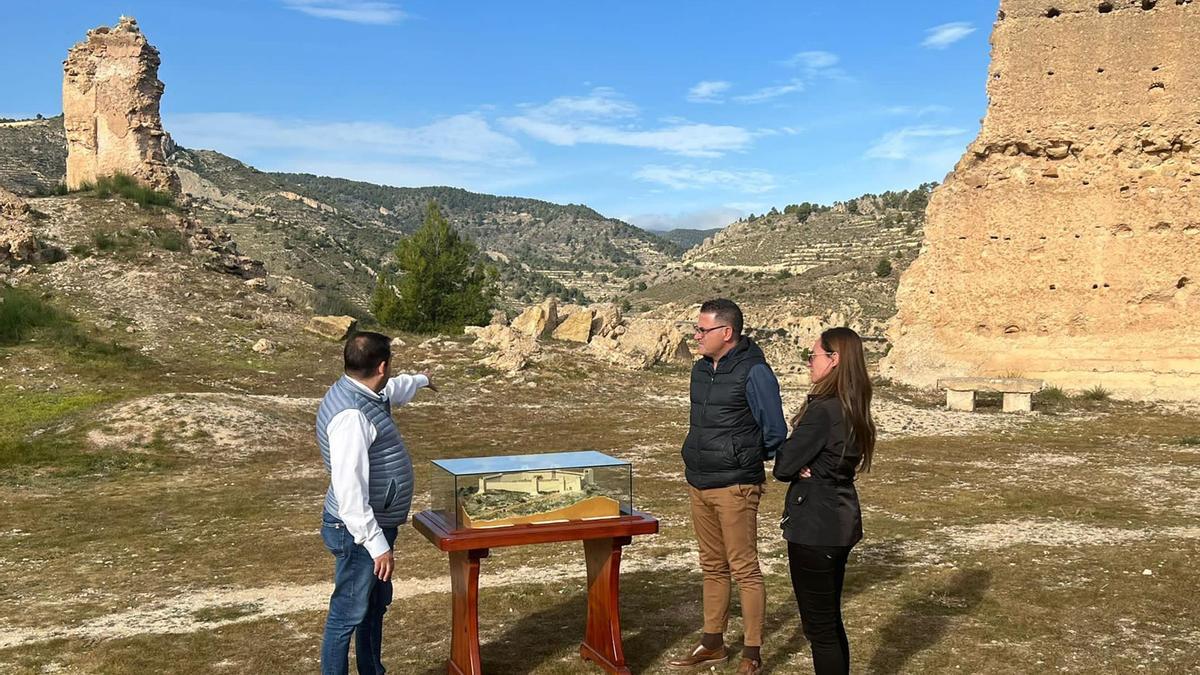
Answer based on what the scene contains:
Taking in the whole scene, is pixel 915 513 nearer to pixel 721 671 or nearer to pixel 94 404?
pixel 721 671

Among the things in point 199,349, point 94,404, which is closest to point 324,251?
point 199,349

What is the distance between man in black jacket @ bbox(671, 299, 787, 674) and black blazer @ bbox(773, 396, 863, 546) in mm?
622

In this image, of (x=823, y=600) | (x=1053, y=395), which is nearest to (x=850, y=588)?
(x=823, y=600)

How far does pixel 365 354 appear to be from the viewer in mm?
4492

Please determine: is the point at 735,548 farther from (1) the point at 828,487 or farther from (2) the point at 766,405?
(1) the point at 828,487

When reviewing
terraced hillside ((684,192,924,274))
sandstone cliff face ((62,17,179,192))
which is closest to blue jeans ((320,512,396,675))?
sandstone cliff face ((62,17,179,192))

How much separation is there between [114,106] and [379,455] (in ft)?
94.4

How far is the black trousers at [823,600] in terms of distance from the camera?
4328 mm

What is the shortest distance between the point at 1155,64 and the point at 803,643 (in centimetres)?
1784

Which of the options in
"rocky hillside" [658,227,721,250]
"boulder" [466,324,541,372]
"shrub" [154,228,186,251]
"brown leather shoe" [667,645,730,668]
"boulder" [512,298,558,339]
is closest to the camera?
"brown leather shoe" [667,645,730,668]

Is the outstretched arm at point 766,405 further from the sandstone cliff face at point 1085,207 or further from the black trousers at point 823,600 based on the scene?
the sandstone cliff face at point 1085,207

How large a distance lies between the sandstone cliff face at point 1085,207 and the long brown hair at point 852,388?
56.9 ft

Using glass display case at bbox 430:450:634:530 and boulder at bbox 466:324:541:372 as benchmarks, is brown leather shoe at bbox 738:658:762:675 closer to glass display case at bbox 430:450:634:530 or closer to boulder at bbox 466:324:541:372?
glass display case at bbox 430:450:634:530

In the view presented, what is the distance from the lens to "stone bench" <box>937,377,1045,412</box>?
18.1 meters
